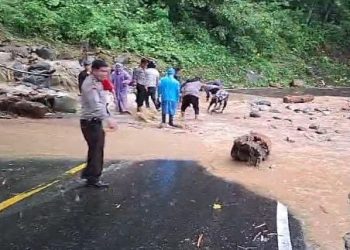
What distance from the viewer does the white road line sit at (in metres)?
5.81

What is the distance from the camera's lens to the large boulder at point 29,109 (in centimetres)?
1438

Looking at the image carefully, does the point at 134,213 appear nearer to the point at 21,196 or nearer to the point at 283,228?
the point at 21,196

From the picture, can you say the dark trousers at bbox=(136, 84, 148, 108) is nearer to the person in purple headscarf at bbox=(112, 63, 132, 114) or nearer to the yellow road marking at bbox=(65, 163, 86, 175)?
the person in purple headscarf at bbox=(112, 63, 132, 114)

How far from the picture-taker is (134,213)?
22.0ft

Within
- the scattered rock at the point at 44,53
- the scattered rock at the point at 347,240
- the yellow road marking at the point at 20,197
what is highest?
the scattered rock at the point at 44,53

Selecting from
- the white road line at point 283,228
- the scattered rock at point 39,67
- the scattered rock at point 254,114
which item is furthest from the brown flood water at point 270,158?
the scattered rock at point 39,67

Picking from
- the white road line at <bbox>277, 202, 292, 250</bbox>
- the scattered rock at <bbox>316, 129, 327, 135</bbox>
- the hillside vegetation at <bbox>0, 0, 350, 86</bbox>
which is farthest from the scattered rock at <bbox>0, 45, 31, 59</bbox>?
the white road line at <bbox>277, 202, 292, 250</bbox>

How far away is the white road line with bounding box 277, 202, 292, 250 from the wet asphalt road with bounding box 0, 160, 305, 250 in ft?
0.24

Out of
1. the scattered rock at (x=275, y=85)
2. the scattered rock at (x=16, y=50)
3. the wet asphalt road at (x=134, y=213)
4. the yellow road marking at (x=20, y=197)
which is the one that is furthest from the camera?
the scattered rock at (x=275, y=85)

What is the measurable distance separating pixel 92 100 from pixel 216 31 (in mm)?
27638

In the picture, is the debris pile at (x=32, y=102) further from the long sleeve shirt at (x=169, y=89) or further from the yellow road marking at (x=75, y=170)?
the yellow road marking at (x=75, y=170)

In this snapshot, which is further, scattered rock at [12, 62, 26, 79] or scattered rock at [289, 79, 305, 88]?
scattered rock at [289, 79, 305, 88]

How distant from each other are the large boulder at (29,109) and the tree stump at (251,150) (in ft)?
19.5

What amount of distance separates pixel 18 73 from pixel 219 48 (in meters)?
17.4
